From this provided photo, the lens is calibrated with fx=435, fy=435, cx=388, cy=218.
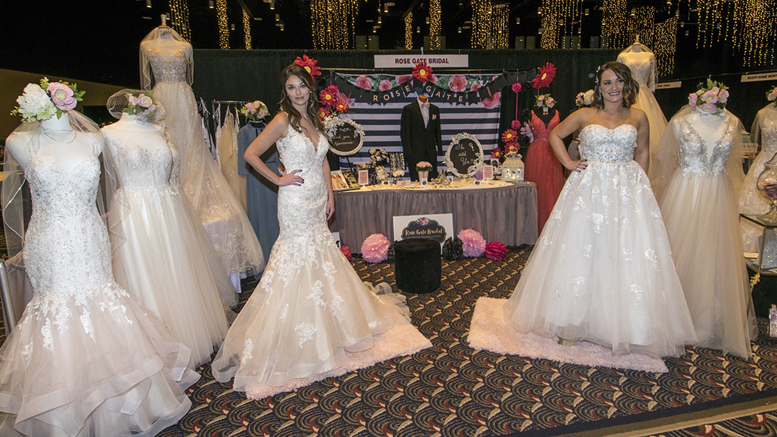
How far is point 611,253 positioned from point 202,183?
3246 millimetres

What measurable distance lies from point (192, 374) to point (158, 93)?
2395 mm

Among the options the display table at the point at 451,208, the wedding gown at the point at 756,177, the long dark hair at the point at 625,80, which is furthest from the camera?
the display table at the point at 451,208

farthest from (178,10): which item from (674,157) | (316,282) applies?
(674,157)

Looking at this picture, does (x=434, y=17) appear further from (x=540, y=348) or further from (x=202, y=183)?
(x=540, y=348)

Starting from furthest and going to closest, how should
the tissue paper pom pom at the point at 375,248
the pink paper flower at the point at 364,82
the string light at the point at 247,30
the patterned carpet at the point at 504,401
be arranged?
1. the string light at the point at 247,30
2. the pink paper flower at the point at 364,82
3. the tissue paper pom pom at the point at 375,248
4. the patterned carpet at the point at 504,401

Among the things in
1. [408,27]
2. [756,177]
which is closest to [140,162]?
[756,177]

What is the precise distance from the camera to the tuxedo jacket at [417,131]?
5.26 meters

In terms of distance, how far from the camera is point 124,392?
1967 mm

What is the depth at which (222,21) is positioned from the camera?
291 inches

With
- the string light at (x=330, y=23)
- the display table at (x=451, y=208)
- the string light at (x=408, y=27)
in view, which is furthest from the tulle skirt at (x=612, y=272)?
the string light at (x=408, y=27)

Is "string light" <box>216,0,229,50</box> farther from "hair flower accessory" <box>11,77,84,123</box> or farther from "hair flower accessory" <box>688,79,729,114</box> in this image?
"hair flower accessory" <box>688,79,729,114</box>

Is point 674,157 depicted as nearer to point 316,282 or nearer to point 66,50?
point 316,282

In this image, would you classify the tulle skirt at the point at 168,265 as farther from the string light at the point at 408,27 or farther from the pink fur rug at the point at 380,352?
the string light at the point at 408,27

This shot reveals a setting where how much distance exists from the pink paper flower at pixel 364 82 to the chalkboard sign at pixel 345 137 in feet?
1.73
